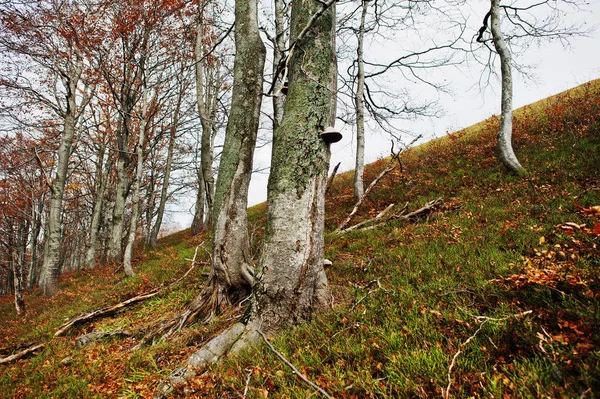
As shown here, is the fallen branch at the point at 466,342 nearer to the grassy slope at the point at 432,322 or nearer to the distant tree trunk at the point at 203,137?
the grassy slope at the point at 432,322

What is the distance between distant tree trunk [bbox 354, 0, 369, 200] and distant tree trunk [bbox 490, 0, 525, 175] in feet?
14.8

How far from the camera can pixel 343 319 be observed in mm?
2730

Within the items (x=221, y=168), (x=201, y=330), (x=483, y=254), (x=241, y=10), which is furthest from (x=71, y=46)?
(x=483, y=254)

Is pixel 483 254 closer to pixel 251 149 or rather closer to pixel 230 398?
pixel 230 398

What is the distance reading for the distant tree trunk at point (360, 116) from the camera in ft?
35.4

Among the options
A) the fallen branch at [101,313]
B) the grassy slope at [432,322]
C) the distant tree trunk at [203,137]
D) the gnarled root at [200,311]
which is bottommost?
the grassy slope at [432,322]

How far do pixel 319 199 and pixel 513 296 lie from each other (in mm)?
2006

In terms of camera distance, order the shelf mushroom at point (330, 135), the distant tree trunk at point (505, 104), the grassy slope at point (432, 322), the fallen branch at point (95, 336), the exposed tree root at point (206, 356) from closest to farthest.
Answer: the grassy slope at point (432, 322), the exposed tree root at point (206, 356), the shelf mushroom at point (330, 135), the fallen branch at point (95, 336), the distant tree trunk at point (505, 104)

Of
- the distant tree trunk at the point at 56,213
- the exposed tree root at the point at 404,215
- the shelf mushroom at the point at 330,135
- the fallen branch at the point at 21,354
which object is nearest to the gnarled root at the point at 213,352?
the shelf mushroom at the point at 330,135

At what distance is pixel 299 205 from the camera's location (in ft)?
9.94

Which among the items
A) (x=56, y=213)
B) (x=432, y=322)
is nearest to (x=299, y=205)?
(x=432, y=322)

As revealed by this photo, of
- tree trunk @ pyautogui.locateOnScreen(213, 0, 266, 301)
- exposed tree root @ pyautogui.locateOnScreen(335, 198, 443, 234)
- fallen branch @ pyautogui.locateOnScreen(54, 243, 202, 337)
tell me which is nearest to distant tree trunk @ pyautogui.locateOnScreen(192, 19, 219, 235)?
tree trunk @ pyautogui.locateOnScreen(213, 0, 266, 301)

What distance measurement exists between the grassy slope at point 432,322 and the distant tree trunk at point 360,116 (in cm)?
435

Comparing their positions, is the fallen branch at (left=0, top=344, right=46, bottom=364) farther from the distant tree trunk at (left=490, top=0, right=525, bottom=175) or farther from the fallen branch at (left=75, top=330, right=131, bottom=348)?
the distant tree trunk at (left=490, top=0, right=525, bottom=175)
